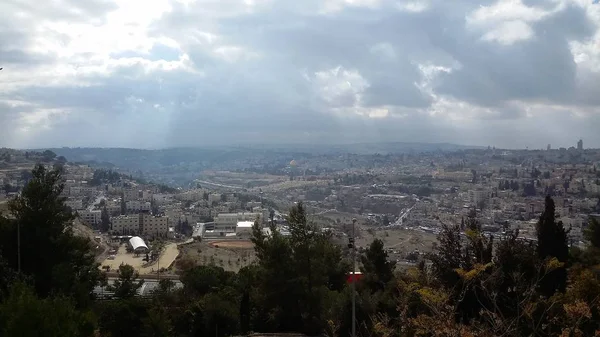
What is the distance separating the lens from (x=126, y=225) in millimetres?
53656

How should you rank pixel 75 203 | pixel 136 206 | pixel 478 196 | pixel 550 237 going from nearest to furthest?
pixel 550 237 < pixel 478 196 < pixel 75 203 < pixel 136 206

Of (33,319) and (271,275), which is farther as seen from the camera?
(271,275)

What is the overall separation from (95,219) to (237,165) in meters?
91.6

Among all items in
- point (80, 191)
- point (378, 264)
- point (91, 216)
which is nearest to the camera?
point (378, 264)

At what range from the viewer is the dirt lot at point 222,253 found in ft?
111

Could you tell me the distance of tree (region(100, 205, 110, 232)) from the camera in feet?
178

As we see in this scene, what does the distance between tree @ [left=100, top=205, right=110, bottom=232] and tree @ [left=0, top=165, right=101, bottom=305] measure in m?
41.5

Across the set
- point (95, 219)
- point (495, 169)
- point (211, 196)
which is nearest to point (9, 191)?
point (95, 219)

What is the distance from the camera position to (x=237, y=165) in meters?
150

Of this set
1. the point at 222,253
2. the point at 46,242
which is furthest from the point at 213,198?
the point at 46,242

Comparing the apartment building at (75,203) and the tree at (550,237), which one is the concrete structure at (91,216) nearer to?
the apartment building at (75,203)

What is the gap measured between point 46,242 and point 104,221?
45366mm

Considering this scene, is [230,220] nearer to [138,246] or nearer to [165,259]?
[138,246]

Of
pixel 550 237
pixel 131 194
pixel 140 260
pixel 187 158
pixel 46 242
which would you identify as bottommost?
pixel 140 260
